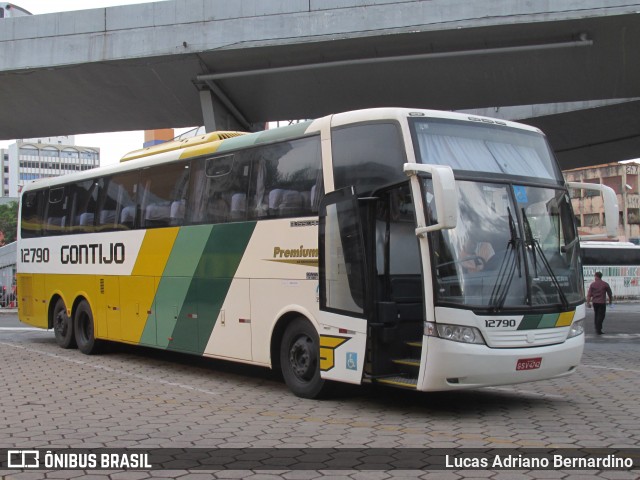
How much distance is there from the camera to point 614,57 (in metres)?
18.7

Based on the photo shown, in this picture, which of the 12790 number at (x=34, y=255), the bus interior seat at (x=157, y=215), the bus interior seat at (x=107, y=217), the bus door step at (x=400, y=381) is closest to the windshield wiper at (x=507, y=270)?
the bus door step at (x=400, y=381)

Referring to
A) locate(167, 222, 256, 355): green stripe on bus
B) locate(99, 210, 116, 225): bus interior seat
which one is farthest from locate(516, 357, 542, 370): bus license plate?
locate(99, 210, 116, 225): bus interior seat

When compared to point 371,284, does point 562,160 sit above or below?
above

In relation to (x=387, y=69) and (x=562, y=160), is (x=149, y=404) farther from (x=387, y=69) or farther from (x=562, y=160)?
(x=562, y=160)

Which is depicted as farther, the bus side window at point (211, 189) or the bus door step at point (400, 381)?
the bus side window at point (211, 189)

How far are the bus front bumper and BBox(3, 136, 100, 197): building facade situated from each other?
14962 cm

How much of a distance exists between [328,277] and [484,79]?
43.3 feet

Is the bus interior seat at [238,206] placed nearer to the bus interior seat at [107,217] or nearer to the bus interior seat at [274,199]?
the bus interior seat at [274,199]

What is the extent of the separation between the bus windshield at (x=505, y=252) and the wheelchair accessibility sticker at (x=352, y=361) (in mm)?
1226

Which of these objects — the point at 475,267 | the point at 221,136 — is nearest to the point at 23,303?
the point at 221,136

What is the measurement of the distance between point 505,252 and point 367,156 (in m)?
1.88

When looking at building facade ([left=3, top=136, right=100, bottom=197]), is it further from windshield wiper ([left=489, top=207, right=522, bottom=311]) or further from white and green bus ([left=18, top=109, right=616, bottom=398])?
windshield wiper ([left=489, top=207, right=522, bottom=311])

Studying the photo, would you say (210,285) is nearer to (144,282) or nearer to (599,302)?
(144,282)

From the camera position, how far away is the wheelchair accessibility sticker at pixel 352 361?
8242 mm
